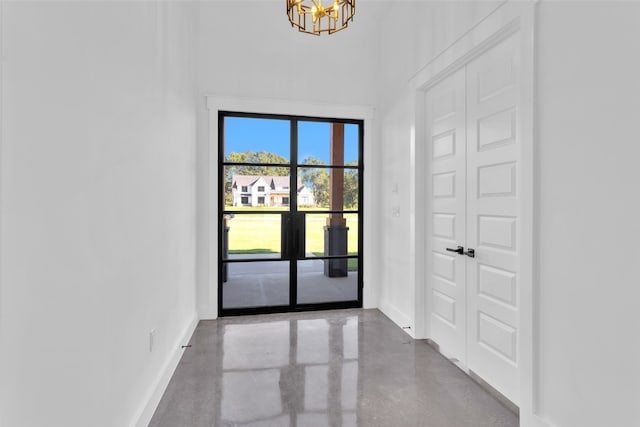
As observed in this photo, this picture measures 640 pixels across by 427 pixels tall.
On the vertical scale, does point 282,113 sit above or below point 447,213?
above

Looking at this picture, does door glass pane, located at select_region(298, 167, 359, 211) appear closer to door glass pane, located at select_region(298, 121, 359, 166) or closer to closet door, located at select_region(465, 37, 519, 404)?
door glass pane, located at select_region(298, 121, 359, 166)

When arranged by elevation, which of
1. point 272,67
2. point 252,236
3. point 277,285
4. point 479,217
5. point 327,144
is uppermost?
point 272,67

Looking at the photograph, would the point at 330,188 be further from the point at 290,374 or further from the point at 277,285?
the point at 290,374

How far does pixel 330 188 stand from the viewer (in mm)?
4082

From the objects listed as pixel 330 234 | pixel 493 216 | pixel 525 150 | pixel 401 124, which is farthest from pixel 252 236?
pixel 525 150

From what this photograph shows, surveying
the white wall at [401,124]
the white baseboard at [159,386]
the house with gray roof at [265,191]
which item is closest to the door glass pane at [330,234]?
the house with gray roof at [265,191]

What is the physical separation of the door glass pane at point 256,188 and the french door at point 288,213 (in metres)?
0.01

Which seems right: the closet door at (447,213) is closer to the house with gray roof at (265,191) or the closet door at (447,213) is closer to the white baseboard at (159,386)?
the house with gray roof at (265,191)

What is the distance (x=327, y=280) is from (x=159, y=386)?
2.30 metres

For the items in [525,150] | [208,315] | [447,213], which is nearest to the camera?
[525,150]

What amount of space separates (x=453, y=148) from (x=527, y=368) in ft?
5.43

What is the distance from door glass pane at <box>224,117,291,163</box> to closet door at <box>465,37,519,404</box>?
2.11m

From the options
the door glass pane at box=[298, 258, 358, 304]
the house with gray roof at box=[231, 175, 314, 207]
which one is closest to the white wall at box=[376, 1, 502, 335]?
the door glass pane at box=[298, 258, 358, 304]

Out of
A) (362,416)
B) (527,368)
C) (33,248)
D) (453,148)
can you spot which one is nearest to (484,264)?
(527,368)
